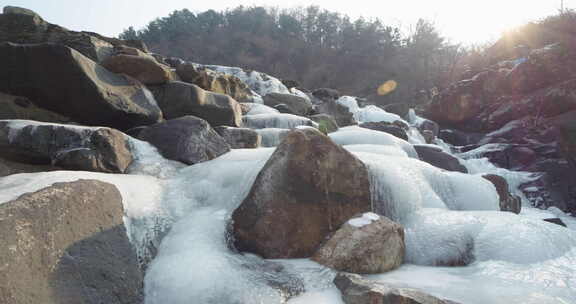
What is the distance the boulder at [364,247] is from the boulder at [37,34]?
17.0 feet

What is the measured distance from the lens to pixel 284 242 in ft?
9.90

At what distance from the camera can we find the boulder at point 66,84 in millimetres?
4305

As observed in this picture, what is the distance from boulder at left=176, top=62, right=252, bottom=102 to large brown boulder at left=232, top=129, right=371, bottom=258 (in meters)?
4.72

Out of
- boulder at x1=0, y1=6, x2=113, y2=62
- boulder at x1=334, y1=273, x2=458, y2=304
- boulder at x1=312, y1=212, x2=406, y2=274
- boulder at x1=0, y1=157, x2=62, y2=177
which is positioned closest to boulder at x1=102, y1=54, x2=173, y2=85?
boulder at x1=0, y1=6, x2=113, y2=62

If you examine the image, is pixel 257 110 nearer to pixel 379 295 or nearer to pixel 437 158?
pixel 437 158

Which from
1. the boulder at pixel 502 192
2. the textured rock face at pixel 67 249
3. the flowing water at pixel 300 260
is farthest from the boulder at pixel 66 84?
the boulder at pixel 502 192

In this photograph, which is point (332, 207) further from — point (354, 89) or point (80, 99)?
point (354, 89)

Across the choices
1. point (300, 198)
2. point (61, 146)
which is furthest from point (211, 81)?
point (300, 198)

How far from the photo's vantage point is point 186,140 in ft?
14.7

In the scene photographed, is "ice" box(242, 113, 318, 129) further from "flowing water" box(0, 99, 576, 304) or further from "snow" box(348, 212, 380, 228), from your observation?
"snow" box(348, 212, 380, 228)

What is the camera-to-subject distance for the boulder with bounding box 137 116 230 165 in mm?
4398

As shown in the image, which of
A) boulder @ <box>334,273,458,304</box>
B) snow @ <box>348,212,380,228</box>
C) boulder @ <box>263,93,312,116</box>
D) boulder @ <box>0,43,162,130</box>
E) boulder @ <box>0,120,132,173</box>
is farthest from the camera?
boulder @ <box>263,93,312,116</box>

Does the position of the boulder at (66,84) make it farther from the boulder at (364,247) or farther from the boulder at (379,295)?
the boulder at (379,295)

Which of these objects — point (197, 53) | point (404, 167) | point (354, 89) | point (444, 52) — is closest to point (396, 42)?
point (444, 52)
